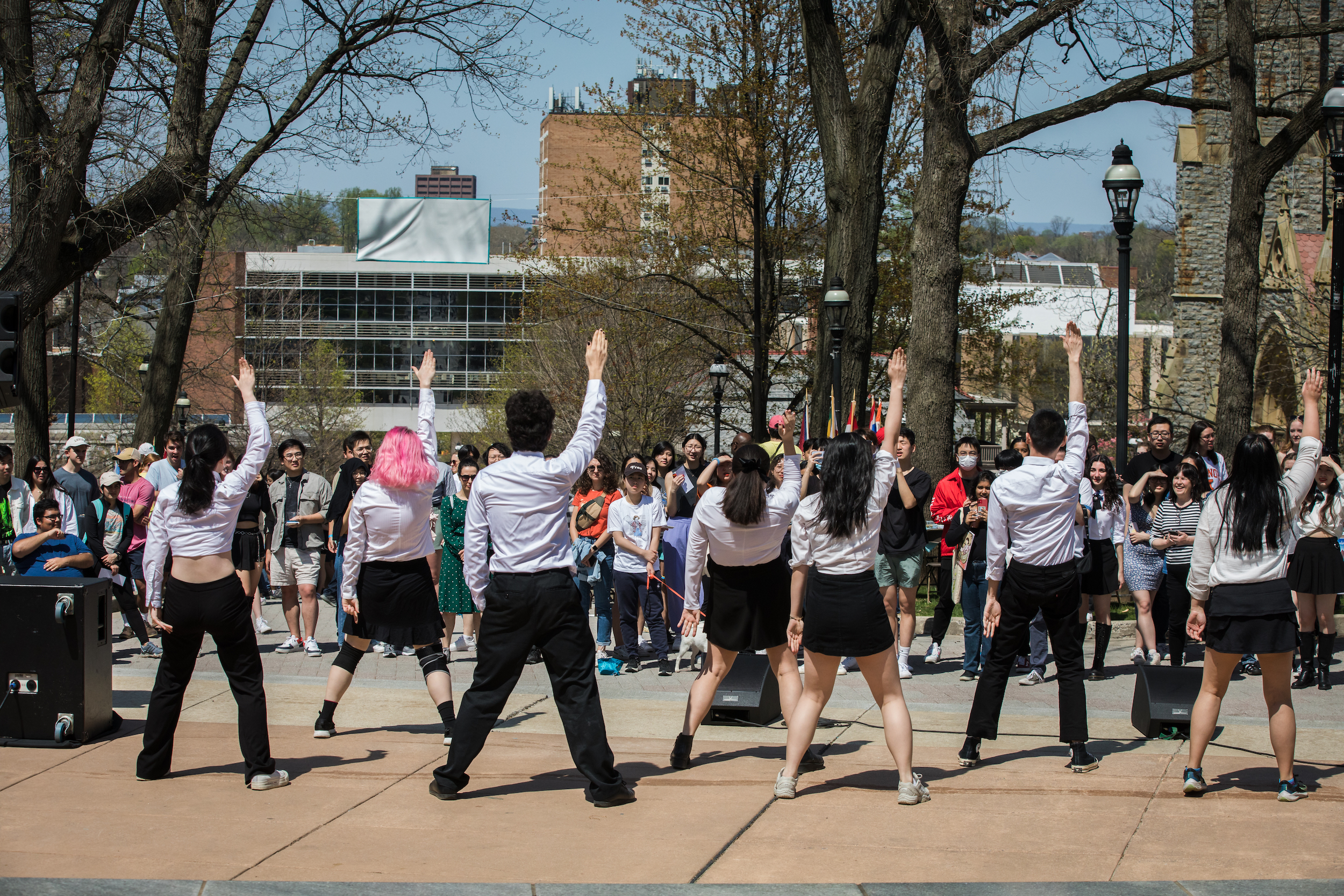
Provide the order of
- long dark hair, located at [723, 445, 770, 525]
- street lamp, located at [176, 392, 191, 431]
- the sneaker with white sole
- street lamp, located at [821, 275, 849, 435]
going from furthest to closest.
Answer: street lamp, located at [176, 392, 191, 431]
street lamp, located at [821, 275, 849, 435]
long dark hair, located at [723, 445, 770, 525]
the sneaker with white sole

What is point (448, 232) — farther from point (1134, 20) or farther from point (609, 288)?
point (1134, 20)

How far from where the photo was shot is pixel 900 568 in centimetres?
980

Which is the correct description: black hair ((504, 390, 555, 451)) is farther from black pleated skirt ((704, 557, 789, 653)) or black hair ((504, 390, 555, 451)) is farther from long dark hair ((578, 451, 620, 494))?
long dark hair ((578, 451, 620, 494))

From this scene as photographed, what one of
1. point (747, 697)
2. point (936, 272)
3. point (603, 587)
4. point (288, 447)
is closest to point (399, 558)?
point (747, 697)

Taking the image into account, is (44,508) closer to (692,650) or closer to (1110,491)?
(692,650)

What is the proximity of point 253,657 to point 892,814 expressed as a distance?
339cm

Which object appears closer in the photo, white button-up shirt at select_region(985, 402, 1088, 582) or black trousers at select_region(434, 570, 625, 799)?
black trousers at select_region(434, 570, 625, 799)

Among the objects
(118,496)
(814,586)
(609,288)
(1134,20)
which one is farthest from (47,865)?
(609,288)

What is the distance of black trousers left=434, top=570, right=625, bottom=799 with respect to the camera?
5746mm

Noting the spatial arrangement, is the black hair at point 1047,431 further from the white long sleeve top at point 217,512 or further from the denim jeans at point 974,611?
the white long sleeve top at point 217,512

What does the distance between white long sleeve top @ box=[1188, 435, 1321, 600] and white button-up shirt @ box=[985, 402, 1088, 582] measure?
2.25 ft

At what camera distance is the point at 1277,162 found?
14117mm

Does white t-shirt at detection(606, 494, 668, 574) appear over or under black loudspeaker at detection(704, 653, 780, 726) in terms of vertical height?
over

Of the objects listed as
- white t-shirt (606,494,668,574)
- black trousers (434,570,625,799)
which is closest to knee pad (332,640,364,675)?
black trousers (434,570,625,799)
